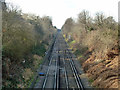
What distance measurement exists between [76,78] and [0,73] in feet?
26.9

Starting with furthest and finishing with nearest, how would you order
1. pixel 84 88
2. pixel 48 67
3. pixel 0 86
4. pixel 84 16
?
pixel 84 16 < pixel 48 67 < pixel 84 88 < pixel 0 86

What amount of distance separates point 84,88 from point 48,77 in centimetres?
478

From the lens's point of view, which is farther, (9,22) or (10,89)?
(9,22)

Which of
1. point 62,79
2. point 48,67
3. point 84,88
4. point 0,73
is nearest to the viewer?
point 0,73

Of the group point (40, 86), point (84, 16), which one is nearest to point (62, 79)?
point (40, 86)

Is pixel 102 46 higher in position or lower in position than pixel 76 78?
higher

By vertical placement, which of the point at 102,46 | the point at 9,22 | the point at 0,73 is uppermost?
the point at 9,22

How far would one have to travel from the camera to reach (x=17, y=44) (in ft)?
56.5

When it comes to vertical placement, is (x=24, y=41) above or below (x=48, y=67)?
above

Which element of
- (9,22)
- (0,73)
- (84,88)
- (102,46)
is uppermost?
(9,22)

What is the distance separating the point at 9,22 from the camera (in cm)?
1814

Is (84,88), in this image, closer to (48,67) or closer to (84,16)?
(48,67)

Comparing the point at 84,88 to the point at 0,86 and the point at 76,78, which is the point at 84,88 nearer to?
the point at 76,78

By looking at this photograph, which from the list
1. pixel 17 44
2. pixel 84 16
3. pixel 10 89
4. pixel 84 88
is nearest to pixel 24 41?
pixel 17 44
